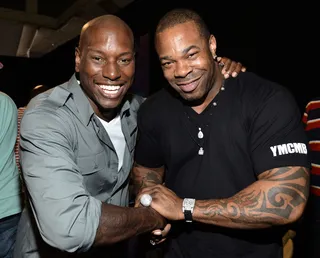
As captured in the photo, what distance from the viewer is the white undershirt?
2184mm

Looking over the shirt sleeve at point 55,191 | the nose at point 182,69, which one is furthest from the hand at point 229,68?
the shirt sleeve at point 55,191

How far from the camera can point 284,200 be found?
1597 mm

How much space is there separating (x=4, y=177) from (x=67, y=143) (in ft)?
3.79

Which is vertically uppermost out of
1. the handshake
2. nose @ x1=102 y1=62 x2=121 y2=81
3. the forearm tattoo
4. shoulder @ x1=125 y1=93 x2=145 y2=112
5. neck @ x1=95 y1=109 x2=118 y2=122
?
nose @ x1=102 y1=62 x2=121 y2=81

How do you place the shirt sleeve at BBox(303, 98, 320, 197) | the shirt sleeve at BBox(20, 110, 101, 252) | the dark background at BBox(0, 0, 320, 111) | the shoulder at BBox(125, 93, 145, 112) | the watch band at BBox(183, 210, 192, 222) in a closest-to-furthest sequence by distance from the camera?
the shirt sleeve at BBox(20, 110, 101, 252) < the watch band at BBox(183, 210, 192, 222) < the shoulder at BBox(125, 93, 145, 112) < the shirt sleeve at BBox(303, 98, 320, 197) < the dark background at BBox(0, 0, 320, 111)

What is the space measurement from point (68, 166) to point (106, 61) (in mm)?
730

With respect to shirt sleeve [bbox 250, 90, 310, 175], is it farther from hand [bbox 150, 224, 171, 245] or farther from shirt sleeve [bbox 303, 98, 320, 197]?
shirt sleeve [bbox 303, 98, 320, 197]

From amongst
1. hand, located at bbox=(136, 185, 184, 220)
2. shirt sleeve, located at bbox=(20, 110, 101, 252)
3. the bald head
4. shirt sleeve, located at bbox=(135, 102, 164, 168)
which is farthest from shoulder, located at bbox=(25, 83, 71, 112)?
hand, located at bbox=(136, 185, 184, 220)

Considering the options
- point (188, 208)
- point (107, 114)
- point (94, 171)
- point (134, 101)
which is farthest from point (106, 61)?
point (188, 208)

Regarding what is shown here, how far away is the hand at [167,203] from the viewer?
5.83ft

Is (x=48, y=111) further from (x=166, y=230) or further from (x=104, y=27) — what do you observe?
(x=166, y=230)

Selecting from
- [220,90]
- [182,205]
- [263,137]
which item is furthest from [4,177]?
[263,137]

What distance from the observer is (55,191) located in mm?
1501

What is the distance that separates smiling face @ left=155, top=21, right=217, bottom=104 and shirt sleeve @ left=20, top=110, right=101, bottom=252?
2.38 ft
